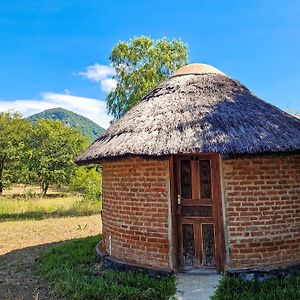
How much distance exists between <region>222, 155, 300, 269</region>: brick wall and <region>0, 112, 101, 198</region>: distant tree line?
15.4m

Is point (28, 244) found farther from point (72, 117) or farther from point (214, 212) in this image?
point (72, 117)

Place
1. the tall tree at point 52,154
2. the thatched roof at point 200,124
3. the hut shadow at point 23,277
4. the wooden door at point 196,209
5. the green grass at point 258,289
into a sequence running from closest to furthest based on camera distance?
the green grass at point 258,289 → the hut shadow at point 23,277 → the thatched roof at point 200,124 → the wooden door at point 196,209 → the tall tree at point 52,154

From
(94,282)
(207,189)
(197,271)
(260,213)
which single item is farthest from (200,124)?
(94,282)

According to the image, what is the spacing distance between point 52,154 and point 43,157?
64.1 inches

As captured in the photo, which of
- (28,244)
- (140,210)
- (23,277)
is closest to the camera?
(140,210)

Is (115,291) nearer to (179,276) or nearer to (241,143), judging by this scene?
(179,276)

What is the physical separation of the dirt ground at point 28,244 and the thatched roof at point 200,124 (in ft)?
8.62

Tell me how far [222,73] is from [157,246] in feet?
15.7

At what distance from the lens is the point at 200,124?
6688 millimetres

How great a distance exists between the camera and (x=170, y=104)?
766 centimetres

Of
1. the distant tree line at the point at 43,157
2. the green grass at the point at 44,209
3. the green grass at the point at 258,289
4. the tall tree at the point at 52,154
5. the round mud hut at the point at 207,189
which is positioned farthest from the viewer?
the tall tree at the point at 52,154

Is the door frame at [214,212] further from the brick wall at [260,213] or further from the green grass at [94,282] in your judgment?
the green grass at [94,282]

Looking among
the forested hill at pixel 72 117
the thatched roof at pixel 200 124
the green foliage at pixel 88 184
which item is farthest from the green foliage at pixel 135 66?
the forested hill at pixel 72 117

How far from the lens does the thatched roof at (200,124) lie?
6.21 m
